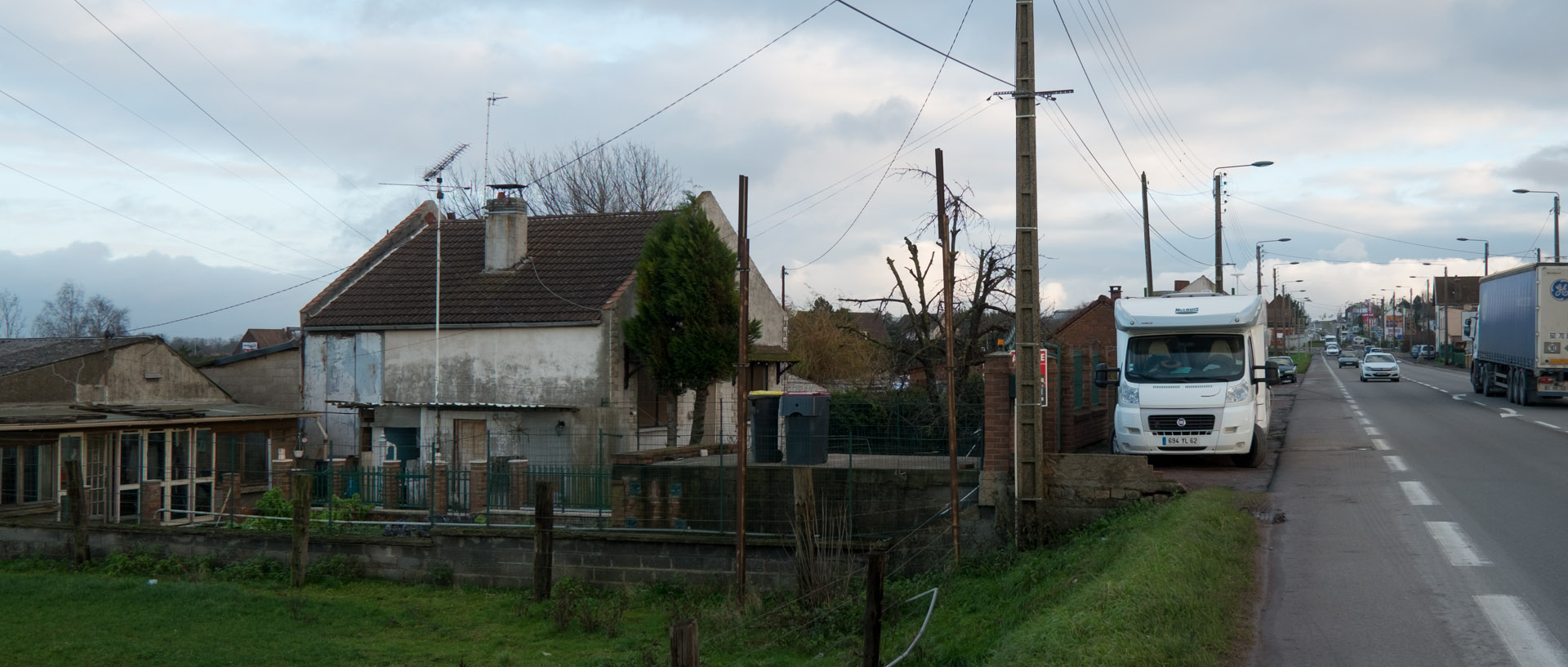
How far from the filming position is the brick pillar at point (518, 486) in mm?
19328

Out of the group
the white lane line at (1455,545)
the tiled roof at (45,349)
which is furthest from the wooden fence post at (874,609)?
the tiled roof at (45,349)

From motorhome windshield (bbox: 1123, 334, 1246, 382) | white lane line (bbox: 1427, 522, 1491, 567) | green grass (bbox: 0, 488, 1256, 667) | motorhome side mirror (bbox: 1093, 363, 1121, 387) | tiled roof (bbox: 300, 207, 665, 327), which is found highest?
tiled roof (bbox: 300, 207, 665, 327)

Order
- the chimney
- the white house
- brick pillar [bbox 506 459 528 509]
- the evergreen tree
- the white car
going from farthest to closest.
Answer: the white car
the chimney
the white house
the evergreen tree
brick pillar [bbox 506 459 528 509]

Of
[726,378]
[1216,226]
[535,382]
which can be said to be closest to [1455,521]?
[726,378]

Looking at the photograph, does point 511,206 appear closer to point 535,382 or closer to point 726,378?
point 535,382

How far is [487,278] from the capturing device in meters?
28.9

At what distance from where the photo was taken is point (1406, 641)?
691 centimetres

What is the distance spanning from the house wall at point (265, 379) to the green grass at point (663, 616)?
10491mm

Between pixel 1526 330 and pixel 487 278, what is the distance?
26.9 m

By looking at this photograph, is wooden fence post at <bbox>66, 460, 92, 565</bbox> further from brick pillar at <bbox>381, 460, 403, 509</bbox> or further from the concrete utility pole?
the concrete utility pole

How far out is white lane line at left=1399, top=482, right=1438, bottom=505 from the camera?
12375 millimetres

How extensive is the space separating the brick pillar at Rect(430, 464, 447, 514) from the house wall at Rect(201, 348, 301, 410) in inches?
494

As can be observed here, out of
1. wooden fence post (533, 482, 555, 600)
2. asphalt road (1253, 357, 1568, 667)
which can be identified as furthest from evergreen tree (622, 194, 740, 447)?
asphalt road (1253, 357, 1568, 667)

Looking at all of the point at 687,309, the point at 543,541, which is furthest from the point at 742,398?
the point at 687,309
